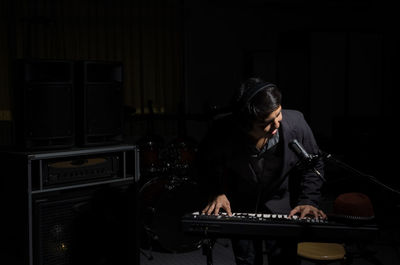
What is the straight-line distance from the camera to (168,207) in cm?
349

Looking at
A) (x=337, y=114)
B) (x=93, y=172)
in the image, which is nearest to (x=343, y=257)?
(x=93, y=172)

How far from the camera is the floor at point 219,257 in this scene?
3441 mm

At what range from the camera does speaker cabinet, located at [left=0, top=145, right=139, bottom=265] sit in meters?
2.58

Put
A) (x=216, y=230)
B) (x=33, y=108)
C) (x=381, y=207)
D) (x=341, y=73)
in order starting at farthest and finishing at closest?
(x=341, y=73) < (x=381, y=207) < (x=33, y=108) < (x=216, y=230)

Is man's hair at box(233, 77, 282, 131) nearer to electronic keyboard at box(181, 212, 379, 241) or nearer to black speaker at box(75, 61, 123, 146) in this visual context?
electronic keyboard at box(181, 212, 379, 241)

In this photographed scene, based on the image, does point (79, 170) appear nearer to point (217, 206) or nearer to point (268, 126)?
point (217, 206)

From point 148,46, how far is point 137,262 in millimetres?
2529

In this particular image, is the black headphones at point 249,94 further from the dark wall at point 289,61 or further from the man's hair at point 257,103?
the dark wall at point 289,61

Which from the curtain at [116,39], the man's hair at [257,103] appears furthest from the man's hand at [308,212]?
the curtain at [116,39]

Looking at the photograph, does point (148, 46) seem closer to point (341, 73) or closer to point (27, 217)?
point (341, 73)

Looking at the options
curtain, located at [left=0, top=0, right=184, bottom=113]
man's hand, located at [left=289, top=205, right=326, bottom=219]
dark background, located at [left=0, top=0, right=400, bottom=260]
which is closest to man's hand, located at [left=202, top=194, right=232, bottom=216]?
man's hand, located at [left=289, top=205, right=326, bottom=219]

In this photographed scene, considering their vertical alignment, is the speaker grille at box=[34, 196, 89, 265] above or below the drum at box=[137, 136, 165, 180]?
below

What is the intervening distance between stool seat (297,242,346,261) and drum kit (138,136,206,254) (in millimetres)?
1110

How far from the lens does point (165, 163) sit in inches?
149
